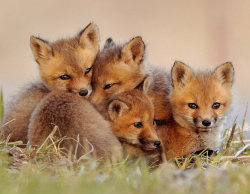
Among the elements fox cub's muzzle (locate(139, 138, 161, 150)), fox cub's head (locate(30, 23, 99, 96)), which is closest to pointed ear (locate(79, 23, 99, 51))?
fox cub's head (locate(30, 23, 99, 96))

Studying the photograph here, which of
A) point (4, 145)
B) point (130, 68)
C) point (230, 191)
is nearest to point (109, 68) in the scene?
point (130, 68)

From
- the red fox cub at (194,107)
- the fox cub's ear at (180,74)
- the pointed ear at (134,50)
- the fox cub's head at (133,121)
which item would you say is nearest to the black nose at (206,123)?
the red fox cub at (194,107)

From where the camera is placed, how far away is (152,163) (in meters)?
6.22

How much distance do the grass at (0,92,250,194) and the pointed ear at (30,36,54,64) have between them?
1.73 metres

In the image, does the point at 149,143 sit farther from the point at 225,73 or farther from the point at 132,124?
the point at 225,73

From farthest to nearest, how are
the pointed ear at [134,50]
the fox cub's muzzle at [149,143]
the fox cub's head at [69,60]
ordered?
1. the pointed ear at [134,50]
2. the fox cub's head at [69,60]
3. the fox cub's muzzle at [149,143]

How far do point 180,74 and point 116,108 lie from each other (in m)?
1.21

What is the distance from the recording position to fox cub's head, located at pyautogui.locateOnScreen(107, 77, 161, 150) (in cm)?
613

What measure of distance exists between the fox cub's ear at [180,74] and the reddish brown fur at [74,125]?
1.43 metres

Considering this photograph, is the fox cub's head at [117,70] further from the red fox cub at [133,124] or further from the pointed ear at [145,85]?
the red fox cub at [133,124]

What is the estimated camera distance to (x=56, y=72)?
22.1 ft

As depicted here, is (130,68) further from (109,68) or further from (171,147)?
(171,147)

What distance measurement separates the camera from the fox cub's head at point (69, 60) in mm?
6594

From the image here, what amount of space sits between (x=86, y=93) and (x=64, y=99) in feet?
2.02
